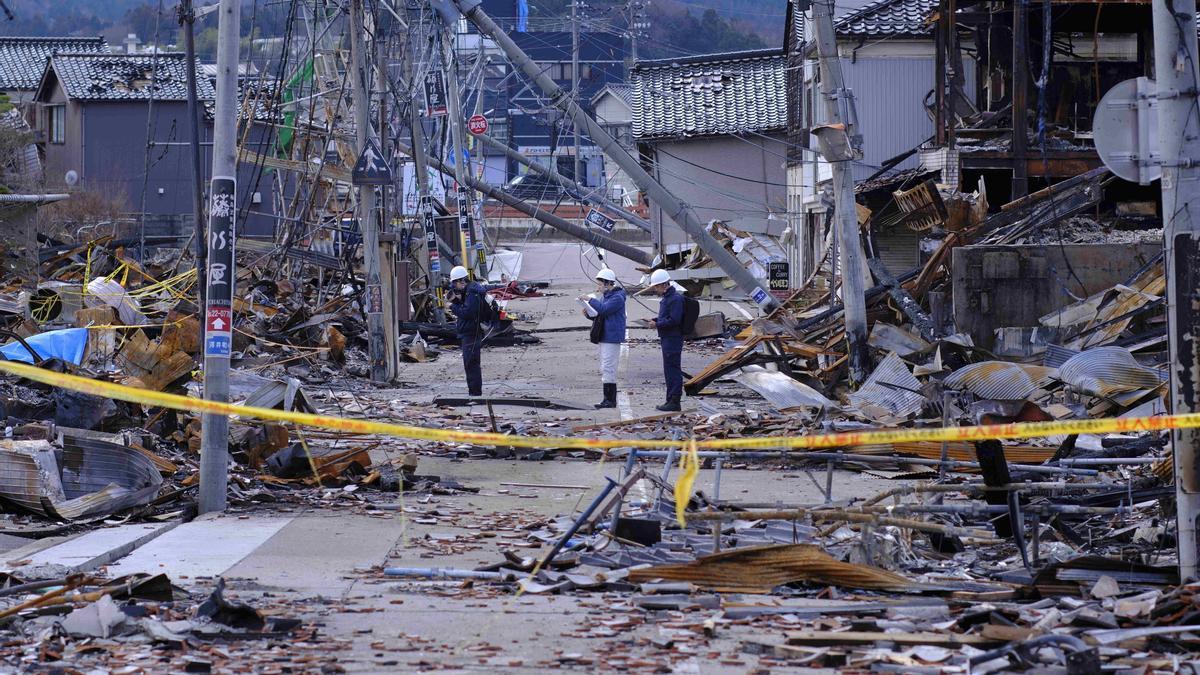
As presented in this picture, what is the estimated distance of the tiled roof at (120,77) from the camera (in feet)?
188

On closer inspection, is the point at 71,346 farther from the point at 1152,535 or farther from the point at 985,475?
the point at 1152,535

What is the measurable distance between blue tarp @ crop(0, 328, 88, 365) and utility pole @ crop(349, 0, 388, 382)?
18.4 ft

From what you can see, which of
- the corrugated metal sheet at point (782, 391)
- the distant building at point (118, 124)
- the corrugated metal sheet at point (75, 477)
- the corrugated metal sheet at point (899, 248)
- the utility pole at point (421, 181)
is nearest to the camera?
the corrugated metal sheet at point (75, 477)

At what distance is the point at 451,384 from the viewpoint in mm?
21531

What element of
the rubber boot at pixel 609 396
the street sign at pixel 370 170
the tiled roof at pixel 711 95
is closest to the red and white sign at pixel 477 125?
the tiled roof at pixel 711 95

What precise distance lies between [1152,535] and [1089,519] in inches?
26.4

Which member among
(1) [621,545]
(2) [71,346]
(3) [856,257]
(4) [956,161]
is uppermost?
(4) [956,161]

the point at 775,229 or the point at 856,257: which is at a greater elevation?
the point at 775,229

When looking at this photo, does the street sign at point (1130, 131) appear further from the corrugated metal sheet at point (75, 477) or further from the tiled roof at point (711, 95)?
the tiled roof at point (711, 95)

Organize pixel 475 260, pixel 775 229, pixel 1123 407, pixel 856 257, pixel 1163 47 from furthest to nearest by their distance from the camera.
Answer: pixel 775 229, pixel 475 260, pixel 856 257, pixel 1123 407, pixel 1163 47

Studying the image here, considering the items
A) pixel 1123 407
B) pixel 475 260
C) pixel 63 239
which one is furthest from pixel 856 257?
pixel 63 239

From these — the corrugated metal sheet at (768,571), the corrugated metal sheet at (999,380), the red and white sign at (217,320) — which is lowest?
the corrugated metal sheet at (768,571)

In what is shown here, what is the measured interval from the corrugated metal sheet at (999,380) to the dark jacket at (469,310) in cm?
647

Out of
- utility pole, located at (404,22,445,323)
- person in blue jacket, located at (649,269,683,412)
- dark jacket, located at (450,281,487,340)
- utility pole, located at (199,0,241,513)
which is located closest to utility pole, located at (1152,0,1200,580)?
utility pole, located at (199,0,241,513)
